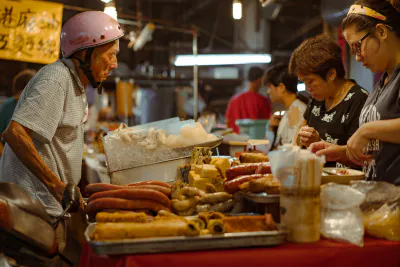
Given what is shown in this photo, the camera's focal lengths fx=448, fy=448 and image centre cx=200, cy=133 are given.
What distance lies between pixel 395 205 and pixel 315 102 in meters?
1.84

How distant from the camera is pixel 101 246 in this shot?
1.89 m

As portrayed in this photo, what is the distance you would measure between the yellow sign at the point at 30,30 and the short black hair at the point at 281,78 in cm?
312

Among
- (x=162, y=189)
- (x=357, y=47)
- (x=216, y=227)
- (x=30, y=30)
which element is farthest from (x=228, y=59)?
(x=216, y=227)

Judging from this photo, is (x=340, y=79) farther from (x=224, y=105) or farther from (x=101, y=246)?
(x=224, y=105)

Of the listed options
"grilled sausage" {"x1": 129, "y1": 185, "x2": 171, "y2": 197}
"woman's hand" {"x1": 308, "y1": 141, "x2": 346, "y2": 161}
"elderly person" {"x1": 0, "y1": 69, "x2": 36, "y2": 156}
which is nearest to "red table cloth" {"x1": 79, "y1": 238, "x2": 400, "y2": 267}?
"grilled sausage" {"x1": 129, "y1": 185, "x2": 171, "y2": 197}

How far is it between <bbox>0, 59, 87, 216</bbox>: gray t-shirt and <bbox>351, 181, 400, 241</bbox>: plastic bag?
1.85 m

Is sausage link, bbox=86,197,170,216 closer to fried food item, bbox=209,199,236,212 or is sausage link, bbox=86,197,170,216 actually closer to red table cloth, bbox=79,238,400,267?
fried food item, bbox=209,199,236,212

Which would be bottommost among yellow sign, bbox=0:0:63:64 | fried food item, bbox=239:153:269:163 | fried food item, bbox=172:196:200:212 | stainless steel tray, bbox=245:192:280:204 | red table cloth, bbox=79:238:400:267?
red table cloth, bbox=79:238:400:267

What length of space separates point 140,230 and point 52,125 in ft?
3.97

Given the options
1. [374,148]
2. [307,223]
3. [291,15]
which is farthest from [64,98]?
[291,15]

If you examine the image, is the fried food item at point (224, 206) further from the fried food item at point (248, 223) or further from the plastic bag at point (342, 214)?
the plastic bag at point (342, 214)

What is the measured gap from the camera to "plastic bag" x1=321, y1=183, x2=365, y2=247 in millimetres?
2078

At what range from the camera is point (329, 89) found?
3.63m

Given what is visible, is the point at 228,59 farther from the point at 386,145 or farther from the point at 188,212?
the point at 188,212
